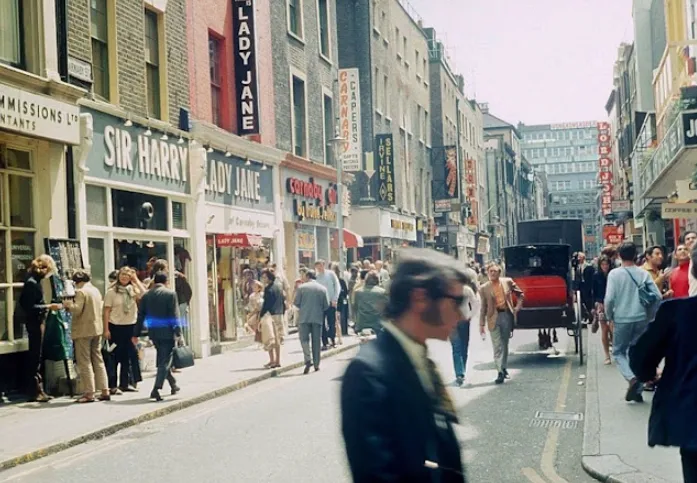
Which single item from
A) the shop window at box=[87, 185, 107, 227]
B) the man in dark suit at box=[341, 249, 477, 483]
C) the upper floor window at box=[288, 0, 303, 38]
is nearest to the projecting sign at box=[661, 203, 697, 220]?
the shop window at box=[87, 185, 107, 227]

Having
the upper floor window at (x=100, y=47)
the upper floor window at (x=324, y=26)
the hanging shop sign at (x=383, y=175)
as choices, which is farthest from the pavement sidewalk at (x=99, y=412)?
the hanging shop sign at (x=383, y=175)

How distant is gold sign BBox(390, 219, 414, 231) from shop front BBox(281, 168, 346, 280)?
9.14 metres

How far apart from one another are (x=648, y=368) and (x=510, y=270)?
13.4 m

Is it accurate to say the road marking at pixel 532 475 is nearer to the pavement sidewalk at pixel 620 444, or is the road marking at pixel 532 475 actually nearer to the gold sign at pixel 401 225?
the pavement sidewalk at pixel 620 444

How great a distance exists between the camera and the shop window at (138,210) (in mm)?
15820

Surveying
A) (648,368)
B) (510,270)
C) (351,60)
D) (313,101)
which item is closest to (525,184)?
(351,60)

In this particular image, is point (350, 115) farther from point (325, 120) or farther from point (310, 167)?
point (310, 167)

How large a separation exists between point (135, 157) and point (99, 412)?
20.4 feet

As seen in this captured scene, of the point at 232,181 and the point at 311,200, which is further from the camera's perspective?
the point at 311,200

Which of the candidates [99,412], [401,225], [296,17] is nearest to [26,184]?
[99,412]

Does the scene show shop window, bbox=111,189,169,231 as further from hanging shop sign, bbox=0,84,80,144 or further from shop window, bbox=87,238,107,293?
hanging shop sign, bbox=0,84,80,144

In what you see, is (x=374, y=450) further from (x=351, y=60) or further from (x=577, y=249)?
(x=351, y=60)

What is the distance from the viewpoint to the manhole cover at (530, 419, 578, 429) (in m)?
9.57

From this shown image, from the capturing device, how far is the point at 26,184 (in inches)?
518
